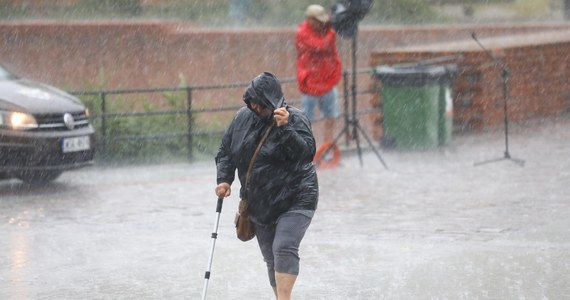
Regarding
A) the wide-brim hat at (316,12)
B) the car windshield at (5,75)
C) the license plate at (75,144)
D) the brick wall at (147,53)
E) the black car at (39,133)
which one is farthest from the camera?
the brick wall at (147,53)

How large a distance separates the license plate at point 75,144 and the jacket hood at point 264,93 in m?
7.33

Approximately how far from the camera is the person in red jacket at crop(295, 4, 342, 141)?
57.5ft

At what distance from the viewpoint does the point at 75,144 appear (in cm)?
1558

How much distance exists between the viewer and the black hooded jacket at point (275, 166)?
8539 mm

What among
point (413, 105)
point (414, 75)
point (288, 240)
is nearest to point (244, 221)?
point (288, 240)

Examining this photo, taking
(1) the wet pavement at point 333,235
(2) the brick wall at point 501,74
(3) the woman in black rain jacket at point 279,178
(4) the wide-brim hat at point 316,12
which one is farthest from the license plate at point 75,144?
(3) the woman in black rain jacket at point 279,178

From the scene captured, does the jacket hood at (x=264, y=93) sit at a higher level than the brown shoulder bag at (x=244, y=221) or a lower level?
higher

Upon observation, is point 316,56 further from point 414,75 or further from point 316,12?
point 414,75

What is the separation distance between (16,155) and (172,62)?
33.9 ft

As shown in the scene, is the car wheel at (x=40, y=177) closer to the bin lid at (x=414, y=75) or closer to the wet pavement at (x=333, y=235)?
the wet pavement at (x=333, y=235)

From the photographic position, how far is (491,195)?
14.9 metres

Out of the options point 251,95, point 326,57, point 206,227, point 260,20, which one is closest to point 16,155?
point 206,227

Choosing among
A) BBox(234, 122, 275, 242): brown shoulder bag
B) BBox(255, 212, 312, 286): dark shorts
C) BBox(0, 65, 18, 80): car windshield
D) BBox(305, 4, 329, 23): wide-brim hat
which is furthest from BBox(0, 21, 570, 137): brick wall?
BBox(255, 212, 312, 286): dark shorts

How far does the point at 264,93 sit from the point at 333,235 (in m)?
4.37
